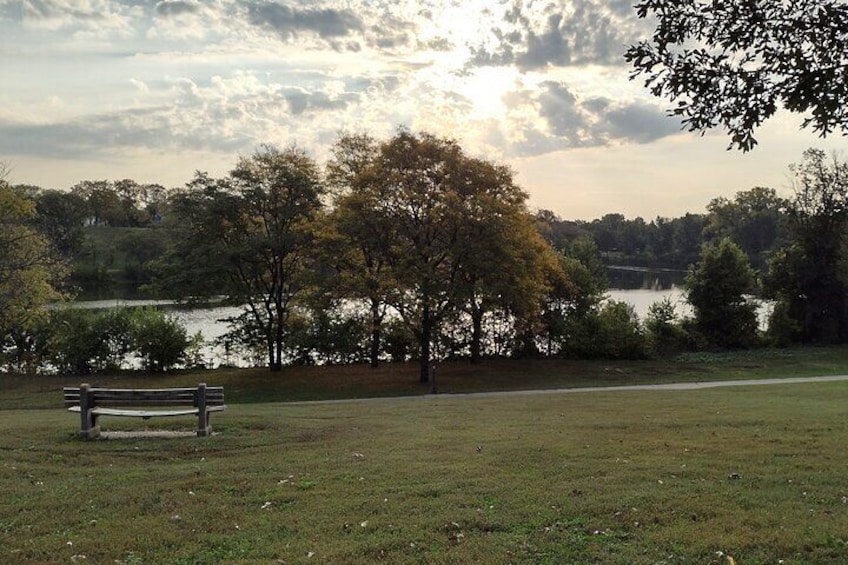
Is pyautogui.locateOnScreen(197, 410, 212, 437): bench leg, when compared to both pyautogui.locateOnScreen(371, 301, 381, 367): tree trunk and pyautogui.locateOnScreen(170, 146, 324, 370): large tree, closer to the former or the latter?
pyautogui.locateOnScreen(371, 301, 381, 367): tree trunk

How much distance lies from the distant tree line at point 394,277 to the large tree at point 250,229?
0.26ft

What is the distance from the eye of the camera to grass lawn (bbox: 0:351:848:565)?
553 centimetres

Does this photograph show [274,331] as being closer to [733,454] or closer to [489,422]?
[489,422]

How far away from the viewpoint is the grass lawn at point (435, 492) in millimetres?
5527

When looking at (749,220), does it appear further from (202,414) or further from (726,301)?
(202,414)

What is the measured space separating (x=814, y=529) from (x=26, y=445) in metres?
10.4

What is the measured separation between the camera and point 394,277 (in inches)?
1064

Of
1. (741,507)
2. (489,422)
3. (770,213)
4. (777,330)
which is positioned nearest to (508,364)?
(777,330)

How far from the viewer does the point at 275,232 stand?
32531mm

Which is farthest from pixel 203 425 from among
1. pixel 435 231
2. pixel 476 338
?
pixel 476 338

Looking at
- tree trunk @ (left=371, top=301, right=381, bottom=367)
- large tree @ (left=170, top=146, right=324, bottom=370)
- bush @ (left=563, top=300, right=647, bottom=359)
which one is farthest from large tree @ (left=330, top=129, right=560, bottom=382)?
bush @ (left=563, top=300, right=647, bottom=359)

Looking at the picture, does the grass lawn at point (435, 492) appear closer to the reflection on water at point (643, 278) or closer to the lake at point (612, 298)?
the lake at point (612, 298)

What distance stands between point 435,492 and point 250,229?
27.9 meters

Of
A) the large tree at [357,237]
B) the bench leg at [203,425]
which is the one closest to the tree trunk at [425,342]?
the large tree at [357,237]
